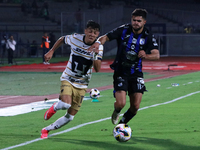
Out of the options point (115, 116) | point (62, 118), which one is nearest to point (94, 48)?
point (62, 118)

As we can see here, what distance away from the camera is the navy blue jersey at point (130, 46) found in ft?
25.6

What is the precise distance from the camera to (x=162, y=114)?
10539 mm

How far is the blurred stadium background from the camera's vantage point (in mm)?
40500

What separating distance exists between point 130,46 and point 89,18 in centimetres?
3154

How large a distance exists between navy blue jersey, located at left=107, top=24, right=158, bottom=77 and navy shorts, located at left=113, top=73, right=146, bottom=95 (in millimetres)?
81

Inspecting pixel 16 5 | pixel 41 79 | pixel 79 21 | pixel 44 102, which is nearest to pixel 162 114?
pixel 44 102

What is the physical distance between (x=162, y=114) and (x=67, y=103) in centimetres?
364

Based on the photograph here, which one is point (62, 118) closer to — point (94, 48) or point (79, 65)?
point (79, 65)

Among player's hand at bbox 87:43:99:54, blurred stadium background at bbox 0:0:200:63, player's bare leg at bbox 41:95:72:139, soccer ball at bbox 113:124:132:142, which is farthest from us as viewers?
blurred stadium background at bbox 0:0:200:63

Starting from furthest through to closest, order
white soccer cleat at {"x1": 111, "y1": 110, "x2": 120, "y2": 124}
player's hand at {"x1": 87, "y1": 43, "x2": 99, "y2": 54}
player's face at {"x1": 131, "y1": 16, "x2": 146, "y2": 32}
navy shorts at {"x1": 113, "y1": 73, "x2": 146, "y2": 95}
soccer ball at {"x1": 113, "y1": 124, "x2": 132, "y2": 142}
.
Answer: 1. white soccer cleat at {"x1": 111, "y1": 110, "x2": 120, "y2": 124}
2. navy shorts at {"x1": 113, "y1": 73, "x2": 146, "y2": 95}
3. player's face at {"x1": 131, "y1": 16, "x2": 146, "y2": 32}
4. soccer ball at {"x1": 113, "y1": 124, "x2": 132, "y2": 142}
5. player's hand at {"x1": 87, "y1": 43, "x2": 99, "y2": 54}

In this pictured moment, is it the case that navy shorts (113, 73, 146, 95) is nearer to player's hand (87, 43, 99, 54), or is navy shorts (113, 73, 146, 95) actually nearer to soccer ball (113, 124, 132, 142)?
soccer ball (113, 124, 132, 142)

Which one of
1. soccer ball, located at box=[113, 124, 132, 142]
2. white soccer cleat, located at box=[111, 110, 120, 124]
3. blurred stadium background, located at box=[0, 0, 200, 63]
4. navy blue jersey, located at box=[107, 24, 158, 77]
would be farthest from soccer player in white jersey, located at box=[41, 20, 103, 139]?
blurred stadium background, located at box=[0, 0, 200, 63]

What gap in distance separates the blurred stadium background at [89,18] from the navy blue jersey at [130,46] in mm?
30042

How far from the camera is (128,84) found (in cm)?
797
